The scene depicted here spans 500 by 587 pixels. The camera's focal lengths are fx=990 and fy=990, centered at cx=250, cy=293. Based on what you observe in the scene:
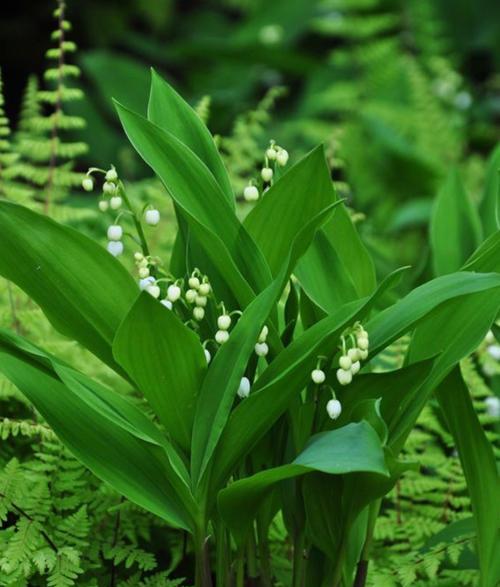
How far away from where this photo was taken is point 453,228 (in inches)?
66.6

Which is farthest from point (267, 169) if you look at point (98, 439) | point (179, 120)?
point (98, 439)

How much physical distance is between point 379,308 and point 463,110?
2536 mm

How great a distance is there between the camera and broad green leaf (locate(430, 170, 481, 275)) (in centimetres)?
166

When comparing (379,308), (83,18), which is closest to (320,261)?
(379,308)

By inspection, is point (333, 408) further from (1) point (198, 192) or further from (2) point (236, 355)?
(1) point (198, 192)

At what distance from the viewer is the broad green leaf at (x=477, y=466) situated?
4.01ft

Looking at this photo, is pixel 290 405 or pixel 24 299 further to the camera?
pixel 24 299

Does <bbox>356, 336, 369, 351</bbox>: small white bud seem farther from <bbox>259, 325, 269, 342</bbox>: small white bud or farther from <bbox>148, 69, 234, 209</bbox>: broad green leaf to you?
<bbox>148, 69, 234, 209</bbox>: broad green leaf

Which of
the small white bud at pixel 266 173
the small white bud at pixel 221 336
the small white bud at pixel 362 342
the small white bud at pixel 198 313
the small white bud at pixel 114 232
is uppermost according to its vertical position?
the small white bud at pixel 266 173

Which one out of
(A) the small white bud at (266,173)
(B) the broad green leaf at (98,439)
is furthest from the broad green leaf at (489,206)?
(B) the broad green leaf at (98,439)

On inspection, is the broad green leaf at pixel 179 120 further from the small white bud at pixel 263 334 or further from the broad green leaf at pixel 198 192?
the small white bud at pixel 263 334

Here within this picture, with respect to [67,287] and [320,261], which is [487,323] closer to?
[320,261]

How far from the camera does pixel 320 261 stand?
4.01ft

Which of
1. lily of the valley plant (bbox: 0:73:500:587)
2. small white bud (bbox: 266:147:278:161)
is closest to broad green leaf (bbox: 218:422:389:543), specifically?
lily of the valley plant (bbox: 0:73:500:587)
